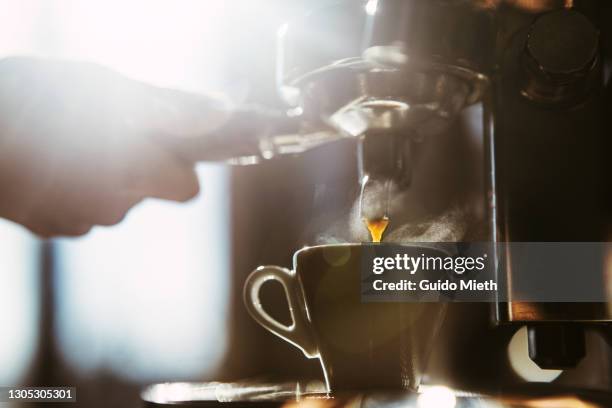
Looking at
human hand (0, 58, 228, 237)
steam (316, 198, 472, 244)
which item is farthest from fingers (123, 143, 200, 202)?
steam (316, 198, 472, 244)

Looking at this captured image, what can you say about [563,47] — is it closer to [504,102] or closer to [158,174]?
[504,102]

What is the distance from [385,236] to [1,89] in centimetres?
29

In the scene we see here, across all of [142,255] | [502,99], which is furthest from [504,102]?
[142,255]

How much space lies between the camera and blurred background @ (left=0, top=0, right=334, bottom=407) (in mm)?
618

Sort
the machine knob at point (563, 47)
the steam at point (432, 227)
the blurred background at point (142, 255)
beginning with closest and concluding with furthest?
1. the machine knob at point (563, 47)
2. the steam at point (432, 227)
3. the blurred background at point (142, 255)

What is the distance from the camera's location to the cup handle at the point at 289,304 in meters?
0.37

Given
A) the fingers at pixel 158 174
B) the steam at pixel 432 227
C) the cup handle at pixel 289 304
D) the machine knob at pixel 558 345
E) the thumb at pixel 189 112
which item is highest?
the thumb at pixel 189 112

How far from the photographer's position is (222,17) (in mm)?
633

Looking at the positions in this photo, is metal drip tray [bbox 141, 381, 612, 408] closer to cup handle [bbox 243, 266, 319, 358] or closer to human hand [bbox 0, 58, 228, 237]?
cup handle [bbox 243, 266, 319, 358]

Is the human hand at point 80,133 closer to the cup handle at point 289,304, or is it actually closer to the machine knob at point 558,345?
the cup handle at point 289,304

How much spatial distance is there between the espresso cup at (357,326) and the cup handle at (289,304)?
0.01 meters

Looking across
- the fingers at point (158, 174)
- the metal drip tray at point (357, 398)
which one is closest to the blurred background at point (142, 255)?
the fingers at point (158, 174)

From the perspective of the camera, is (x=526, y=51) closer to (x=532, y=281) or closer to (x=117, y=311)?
(x=532, y=281)

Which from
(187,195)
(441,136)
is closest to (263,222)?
(187,195)
